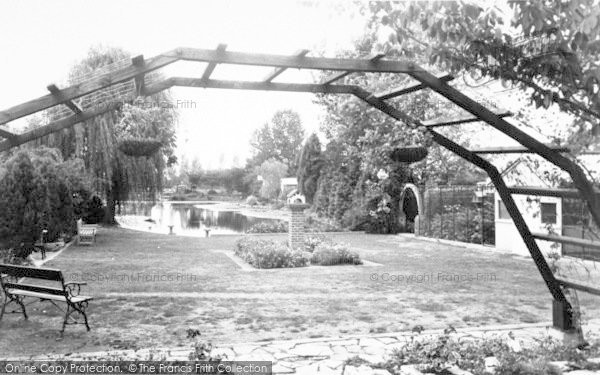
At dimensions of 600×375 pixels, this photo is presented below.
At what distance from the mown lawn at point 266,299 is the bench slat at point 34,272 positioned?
66 cm

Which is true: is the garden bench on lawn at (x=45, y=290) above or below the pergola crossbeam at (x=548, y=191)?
below

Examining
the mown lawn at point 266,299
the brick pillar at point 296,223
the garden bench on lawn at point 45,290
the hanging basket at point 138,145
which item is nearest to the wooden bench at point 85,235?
the mown lawn at point 266,299

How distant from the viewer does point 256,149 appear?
74.1 meters

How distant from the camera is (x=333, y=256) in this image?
1297cm

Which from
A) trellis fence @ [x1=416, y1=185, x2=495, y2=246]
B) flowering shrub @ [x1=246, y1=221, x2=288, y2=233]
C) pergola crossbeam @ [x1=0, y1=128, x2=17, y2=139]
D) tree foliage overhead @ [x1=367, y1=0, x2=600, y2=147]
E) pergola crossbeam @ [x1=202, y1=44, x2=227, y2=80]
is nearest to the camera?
tree foliage overhead @ [x1=367, y1=0, x2=600, y2=147]

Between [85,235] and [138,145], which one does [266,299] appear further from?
[85,235]

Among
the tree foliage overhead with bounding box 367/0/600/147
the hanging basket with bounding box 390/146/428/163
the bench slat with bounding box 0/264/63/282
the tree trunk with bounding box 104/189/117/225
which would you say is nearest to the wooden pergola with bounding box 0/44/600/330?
the tree foliage overhead with bounding box 367/0/600/147

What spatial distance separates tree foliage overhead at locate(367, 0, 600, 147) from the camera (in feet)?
11.0

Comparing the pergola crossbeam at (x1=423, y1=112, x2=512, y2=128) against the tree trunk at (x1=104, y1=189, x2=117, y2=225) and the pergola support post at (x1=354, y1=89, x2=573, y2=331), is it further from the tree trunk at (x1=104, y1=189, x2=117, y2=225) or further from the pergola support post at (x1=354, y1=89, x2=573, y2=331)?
the tree trunk at (x1=104, y1=189, x2=117, y2=225)

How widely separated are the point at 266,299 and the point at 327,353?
10.5 feet

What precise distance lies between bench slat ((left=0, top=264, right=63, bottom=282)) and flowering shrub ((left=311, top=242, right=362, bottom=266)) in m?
7.38

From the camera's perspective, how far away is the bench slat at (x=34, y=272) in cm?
645

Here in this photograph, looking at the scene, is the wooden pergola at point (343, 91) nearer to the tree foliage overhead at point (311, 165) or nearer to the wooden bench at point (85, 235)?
the wooden bench at point (85, 235)

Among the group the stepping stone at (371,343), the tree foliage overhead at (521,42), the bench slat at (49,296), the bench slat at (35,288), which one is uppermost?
the tree foliage overhead at (521,42)
